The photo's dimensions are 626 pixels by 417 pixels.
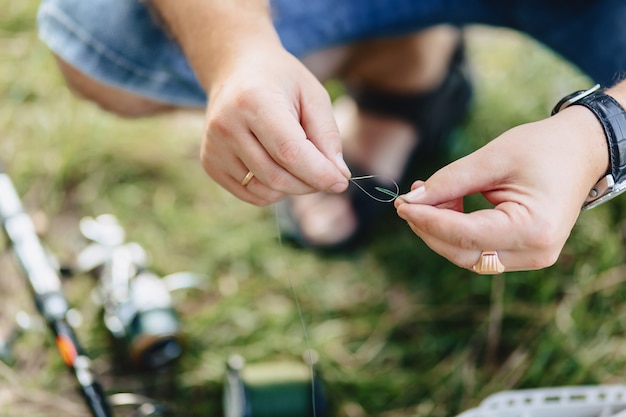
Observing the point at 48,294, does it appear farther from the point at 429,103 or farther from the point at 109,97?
the point at 429,103

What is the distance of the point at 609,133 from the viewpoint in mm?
813

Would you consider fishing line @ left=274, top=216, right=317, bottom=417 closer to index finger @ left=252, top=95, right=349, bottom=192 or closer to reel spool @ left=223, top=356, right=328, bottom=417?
reel spool @ left=223, top=356, right=328, bottom=417

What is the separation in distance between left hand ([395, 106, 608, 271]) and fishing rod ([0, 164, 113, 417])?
54 cm

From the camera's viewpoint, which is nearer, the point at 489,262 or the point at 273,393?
the point at 489,262

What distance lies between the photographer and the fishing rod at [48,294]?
102 cm

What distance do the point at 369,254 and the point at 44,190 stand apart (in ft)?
2.46

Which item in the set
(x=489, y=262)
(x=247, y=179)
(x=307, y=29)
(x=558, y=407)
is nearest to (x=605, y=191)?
(x=489, y=262)

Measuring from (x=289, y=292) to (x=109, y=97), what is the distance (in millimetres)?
517

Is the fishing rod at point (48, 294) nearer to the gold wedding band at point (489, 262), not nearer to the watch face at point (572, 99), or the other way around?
the gold wedding band at point (489, 262)

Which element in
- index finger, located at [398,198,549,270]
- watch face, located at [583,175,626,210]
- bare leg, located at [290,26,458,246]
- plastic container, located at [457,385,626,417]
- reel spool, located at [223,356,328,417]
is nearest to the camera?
index finger, located at [398,198,549,270]

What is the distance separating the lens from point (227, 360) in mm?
1249

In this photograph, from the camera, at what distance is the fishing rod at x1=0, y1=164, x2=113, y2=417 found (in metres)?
1.02

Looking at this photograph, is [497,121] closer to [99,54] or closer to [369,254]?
[369,254]

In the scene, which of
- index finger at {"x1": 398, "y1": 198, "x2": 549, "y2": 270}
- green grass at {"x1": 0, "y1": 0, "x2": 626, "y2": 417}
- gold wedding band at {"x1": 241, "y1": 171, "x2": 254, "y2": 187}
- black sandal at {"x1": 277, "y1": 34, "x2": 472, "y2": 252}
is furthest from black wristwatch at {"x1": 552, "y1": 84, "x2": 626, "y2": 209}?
black sandal at {"x1": 277, "y1": 34, "x2": 472, "y2": 252}
